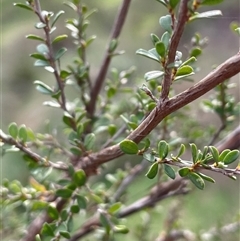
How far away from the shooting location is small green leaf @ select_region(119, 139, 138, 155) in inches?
10.8

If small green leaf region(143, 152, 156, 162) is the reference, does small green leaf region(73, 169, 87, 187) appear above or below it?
below

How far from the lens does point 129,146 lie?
0.28 m

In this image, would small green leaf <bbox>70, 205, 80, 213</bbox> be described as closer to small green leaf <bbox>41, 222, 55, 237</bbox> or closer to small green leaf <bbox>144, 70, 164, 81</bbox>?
small green leaf <bbox>41, 222, 55, 237</bbox>

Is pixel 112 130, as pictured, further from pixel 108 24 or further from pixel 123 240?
pixel 108 24

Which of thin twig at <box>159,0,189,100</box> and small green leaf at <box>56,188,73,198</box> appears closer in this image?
thin twig at <box>159,0,189,100</box>

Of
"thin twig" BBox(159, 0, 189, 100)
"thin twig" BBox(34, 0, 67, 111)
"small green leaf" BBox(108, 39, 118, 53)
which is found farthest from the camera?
"small green leaf" BBox(108, 39, 118, 53)

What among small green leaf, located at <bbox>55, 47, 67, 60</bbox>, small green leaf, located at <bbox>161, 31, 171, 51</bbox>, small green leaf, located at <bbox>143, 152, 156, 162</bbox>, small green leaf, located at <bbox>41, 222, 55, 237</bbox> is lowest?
small green leaf, located at <bbox>41, 222, 55, 237</bbox>

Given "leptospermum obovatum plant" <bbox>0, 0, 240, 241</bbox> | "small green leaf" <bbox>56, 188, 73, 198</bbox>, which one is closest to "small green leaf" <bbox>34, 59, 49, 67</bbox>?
"leptospermum obovatum plant" <bbox>0, 0, 240, 241</bbox>

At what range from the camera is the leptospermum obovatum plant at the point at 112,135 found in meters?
0.25

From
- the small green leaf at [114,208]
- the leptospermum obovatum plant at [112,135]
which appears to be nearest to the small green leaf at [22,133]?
the leptospermum obovatum plant at [112,135]

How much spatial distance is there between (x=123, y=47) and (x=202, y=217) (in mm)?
514

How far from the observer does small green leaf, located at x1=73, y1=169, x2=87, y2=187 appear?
37cm

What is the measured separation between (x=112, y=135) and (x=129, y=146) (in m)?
0.16

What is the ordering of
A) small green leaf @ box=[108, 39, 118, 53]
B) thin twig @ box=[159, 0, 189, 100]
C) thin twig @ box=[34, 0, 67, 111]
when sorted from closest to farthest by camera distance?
thin twig @ box=[159, 0, 189, 100], thin twig @ box=[34, 0, 67, 111], small green leaf @ box=[108, 39, 118, 53]
